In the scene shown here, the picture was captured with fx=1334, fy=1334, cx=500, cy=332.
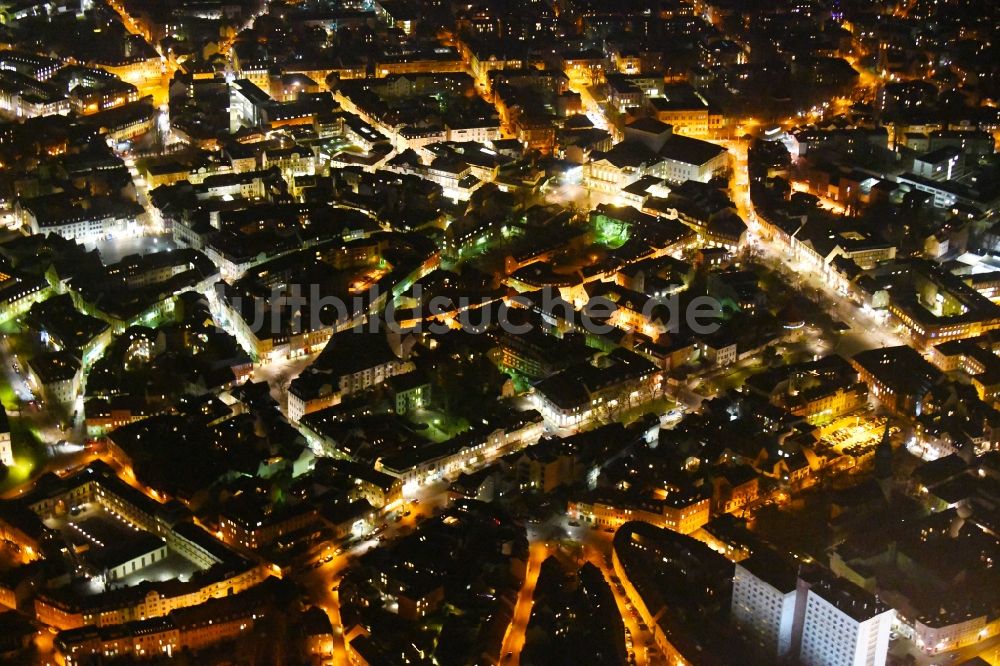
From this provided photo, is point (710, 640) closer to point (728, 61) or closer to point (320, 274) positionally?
point (320, 274)

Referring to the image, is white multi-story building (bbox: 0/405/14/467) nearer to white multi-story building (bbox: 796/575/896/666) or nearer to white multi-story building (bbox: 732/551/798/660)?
white multi-story building (bbox: 732/551/798/660)

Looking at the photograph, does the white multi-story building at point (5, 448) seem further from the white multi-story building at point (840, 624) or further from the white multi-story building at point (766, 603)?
the white multi-story building at point (840, 624)

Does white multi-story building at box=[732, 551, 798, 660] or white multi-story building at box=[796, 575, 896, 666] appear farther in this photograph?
white multi-story building at box=[732, 551, 798, 660]

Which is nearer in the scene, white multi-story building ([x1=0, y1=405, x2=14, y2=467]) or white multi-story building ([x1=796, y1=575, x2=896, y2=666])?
white multi-story building ([x1=796, y1=575, x2=896, y2=666])

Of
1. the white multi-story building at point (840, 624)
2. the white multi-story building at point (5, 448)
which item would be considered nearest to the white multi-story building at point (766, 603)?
the white multi-story building at point (840, 624)

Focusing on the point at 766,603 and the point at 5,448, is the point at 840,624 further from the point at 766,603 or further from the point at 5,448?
the point at 5,448

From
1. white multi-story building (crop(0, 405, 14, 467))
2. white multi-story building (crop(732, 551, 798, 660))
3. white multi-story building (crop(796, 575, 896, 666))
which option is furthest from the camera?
white multi-story building (crop(0, 405, 14, 467))

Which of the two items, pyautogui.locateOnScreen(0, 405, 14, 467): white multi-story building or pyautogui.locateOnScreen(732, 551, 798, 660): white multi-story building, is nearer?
pyautogui.locateOnScreen(732, 551, 798, 660): white multi-story building

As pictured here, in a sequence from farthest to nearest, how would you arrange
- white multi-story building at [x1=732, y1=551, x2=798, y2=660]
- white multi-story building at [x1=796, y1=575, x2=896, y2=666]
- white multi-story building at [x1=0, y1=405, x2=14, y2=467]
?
white multi-story building at [x1=0, y1=405, x2=14, y2=467]
white multi-story building at [x1=732, y1=551, x2=798, y2=660]
white multi-story building at [x1=796, y1=575, x2=896, y2=666]

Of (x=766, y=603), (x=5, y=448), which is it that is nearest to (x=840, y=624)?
(x=766, y=603)

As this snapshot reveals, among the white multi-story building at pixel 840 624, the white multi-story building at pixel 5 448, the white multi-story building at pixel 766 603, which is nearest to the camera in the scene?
the white multi-story building at pixel 840 624

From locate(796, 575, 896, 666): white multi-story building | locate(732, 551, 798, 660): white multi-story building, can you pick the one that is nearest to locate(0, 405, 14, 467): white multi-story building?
locate(732, 551, 798, 660): white multi-story building

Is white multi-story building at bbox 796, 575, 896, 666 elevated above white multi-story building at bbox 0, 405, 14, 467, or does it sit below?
above
